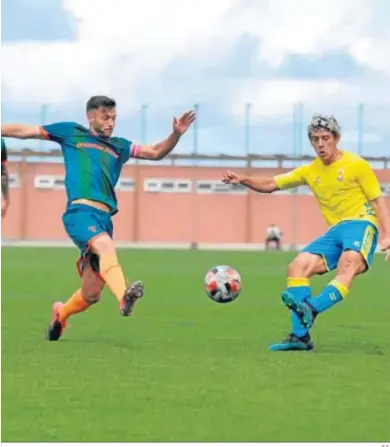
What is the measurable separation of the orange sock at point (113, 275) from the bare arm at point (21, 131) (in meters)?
1.22

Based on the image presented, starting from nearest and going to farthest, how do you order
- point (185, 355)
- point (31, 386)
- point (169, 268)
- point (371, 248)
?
point (31, 386), point (185, 355), point (371, 248), point (169, 268)

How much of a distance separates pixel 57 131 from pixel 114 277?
146cm

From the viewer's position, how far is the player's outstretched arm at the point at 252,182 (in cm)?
1306

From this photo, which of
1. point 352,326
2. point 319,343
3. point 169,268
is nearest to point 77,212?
point 319,343

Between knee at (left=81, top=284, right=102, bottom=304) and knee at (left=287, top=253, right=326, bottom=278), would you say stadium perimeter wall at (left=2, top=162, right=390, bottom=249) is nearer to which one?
knee at (left=81, top=284, right=102, bottom=304)

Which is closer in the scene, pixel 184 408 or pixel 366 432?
→ pixel 366 432

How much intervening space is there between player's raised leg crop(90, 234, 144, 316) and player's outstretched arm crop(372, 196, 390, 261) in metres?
2.04

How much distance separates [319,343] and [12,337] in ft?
9.24

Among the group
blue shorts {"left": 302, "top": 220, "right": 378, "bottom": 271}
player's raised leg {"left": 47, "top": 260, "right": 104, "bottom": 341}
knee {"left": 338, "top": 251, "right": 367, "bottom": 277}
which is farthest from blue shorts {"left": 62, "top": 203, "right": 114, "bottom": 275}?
knee {"left": 338, "top": 251, "right": 367, "bottom": 277}

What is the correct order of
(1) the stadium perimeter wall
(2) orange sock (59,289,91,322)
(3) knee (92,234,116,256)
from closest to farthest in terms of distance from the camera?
(3) knee (92,234,116,256)
(2) orange sock (59,289,91,322)
(1) the stadium perimeter wall

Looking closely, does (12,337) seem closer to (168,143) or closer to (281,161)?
(168,143)

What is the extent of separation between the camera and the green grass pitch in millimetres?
7969

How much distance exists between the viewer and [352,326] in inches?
618

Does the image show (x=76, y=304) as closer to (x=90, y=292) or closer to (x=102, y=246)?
(x=90, y=292)
